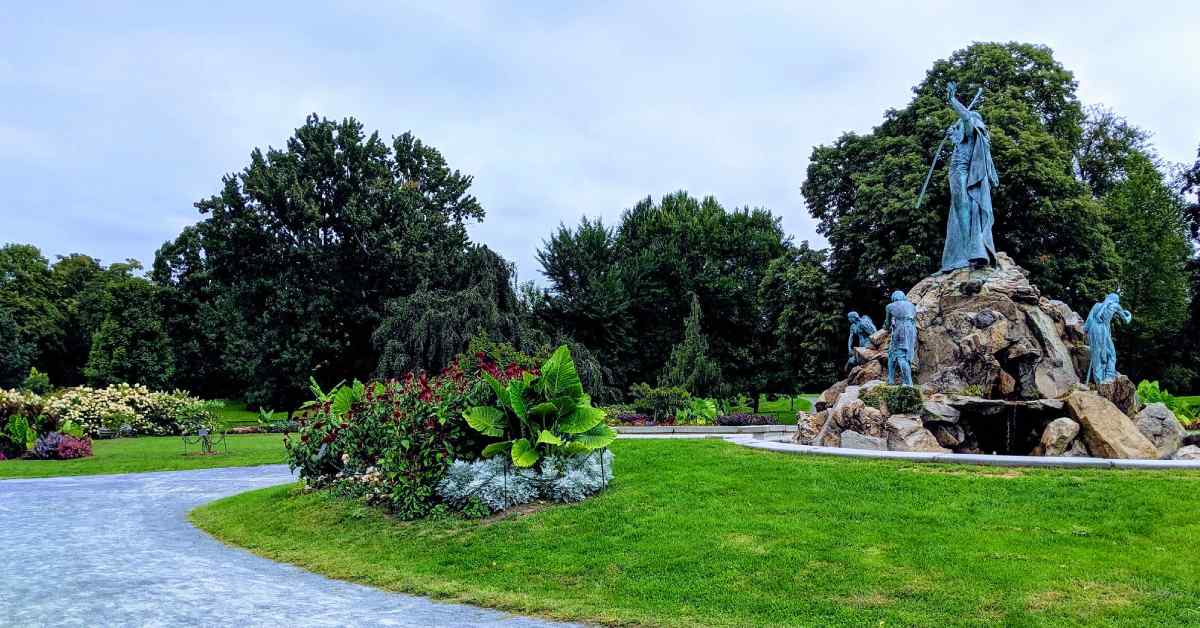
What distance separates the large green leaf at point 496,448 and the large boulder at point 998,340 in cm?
918

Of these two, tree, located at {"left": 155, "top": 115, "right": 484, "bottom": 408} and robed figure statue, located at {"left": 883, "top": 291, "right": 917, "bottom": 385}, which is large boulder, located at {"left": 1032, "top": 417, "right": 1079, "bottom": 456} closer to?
robed figure statue, located at {"left": 883, "top": 291, "right": 917, "bottom": 385}

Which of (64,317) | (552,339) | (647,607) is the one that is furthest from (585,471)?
(64,317)

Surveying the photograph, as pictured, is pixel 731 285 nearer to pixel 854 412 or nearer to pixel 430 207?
pixel 430 207

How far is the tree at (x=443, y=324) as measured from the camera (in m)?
31.5

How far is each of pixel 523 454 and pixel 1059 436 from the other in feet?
24.9

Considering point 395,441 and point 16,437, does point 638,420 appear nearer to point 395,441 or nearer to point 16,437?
point 395,441

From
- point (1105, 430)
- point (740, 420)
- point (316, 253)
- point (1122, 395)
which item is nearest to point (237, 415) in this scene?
point (316, 253)

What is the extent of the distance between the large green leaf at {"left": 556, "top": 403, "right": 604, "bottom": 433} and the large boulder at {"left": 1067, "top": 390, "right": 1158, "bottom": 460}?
696 cm

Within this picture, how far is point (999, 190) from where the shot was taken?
2708 cm

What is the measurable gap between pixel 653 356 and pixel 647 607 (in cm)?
3498

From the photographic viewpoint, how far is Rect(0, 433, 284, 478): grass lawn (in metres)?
19.2

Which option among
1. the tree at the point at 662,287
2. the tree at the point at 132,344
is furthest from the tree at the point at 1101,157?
the tree at the point at 132,344

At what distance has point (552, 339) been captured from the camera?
35688 mm

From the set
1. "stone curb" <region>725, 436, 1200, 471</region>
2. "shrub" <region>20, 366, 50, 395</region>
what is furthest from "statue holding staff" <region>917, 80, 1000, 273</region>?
"shrub" <region>20, 366, 50, 395</region>
